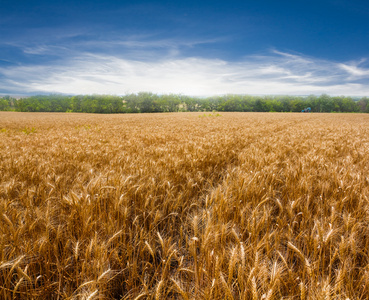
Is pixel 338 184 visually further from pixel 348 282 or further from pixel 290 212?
pixel 348 282

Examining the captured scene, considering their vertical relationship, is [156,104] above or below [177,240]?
above

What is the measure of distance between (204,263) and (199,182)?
A: 6.15 feet

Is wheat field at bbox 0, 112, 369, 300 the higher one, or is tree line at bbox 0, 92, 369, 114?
tree line at bbox 0, 92, 369, 114

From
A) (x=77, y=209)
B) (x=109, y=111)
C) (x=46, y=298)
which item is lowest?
(x=46, y=298)

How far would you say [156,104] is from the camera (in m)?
96.4

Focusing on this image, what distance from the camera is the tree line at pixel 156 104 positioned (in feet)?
313

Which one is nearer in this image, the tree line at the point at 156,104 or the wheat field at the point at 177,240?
A: the wheat field at the point at 177,240

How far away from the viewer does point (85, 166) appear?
357cm

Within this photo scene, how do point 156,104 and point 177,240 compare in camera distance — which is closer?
point 177,240

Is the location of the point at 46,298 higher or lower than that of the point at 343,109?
lower

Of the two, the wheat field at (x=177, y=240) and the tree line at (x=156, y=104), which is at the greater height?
the tree line at (x=156, y=104)

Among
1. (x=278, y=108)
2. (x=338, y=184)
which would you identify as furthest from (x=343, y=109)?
(x=338, y=184)

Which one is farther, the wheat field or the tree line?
the tree line

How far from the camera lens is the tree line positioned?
313ft
